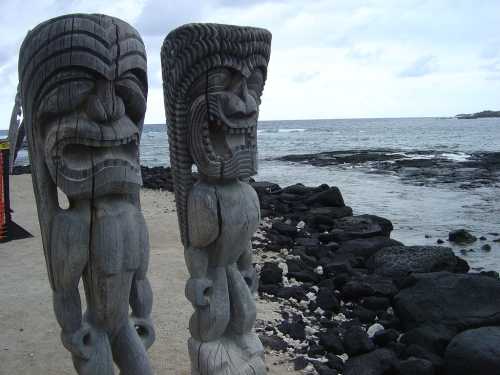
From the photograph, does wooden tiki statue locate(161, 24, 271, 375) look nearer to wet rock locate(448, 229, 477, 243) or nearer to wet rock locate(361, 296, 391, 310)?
wet rock locate(361, 296, 391, 310)

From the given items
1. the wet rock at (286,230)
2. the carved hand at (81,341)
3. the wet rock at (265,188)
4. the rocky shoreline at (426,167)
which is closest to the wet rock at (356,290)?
the wet rock at (286,230)

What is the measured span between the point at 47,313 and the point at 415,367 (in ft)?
12.3

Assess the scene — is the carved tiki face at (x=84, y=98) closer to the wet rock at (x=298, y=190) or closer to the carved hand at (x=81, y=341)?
the carved hand at (x=81, y=341)

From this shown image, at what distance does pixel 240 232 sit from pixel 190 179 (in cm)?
45

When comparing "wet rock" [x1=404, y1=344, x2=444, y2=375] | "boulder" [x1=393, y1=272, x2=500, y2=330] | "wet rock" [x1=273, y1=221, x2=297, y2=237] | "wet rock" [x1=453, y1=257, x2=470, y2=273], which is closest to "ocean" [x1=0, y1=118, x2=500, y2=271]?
"wet rock" [x1=453, y1=257, x2=470, y2=273]

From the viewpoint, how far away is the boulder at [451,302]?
538 cm

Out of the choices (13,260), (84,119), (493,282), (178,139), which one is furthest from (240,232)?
(13,260)

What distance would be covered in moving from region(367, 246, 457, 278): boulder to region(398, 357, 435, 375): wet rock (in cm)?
289

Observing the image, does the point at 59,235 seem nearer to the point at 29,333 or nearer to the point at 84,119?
the point at 84,119

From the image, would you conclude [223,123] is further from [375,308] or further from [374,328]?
[375,308]

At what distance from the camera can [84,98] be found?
2631mm

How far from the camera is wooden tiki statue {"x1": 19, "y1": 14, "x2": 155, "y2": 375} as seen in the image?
2.58 metres

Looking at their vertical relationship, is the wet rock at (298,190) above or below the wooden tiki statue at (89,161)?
below

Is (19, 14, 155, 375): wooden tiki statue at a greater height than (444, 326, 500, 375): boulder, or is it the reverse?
(19, 14, 155, 375): wooden tiki statue
